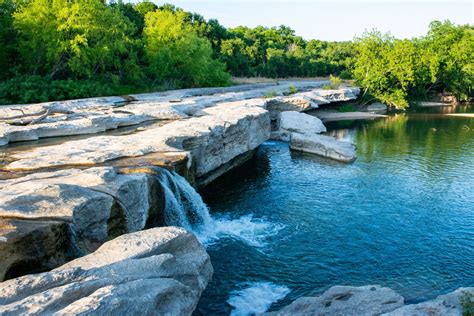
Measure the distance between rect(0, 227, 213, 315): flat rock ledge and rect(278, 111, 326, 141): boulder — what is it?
78.1ft

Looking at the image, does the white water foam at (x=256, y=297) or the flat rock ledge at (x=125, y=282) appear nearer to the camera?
the flat rock ledge at (x=125, y=282)

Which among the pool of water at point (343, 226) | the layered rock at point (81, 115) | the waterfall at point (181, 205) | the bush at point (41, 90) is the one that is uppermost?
the bush at point (41, 90)

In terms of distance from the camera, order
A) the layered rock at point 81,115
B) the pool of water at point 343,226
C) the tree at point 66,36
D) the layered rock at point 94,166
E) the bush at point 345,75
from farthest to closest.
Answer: the bush at point 345,75 < the tree at point 66,36 < the layered rock at point 81,115 < the pool of water at point 343,226 < the layered rock at point 94,166

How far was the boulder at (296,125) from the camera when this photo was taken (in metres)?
31.2

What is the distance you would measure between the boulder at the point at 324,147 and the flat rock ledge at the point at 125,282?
58.7 ft

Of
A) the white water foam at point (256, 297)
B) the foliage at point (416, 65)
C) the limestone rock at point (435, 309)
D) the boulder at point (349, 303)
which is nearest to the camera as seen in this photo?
the limestone rock at point (435, 309)

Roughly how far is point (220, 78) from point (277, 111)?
1097 cm

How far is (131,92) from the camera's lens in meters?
33.4

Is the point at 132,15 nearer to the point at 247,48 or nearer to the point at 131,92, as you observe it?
the point at 131,92

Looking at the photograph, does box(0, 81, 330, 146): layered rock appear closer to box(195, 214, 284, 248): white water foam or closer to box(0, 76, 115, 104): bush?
box(0, 76, 115, 104): bush

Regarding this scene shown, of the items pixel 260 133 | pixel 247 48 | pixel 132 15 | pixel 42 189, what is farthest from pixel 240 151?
pixel 247 48

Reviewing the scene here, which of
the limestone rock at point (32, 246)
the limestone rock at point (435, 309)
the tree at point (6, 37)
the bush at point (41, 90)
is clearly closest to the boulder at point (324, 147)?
the bush at point (41, 90)

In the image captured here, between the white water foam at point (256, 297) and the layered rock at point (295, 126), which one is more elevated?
the layered rock at point (295, 126)

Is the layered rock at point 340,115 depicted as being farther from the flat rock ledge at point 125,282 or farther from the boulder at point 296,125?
the flat rock ledge at point 125,282
